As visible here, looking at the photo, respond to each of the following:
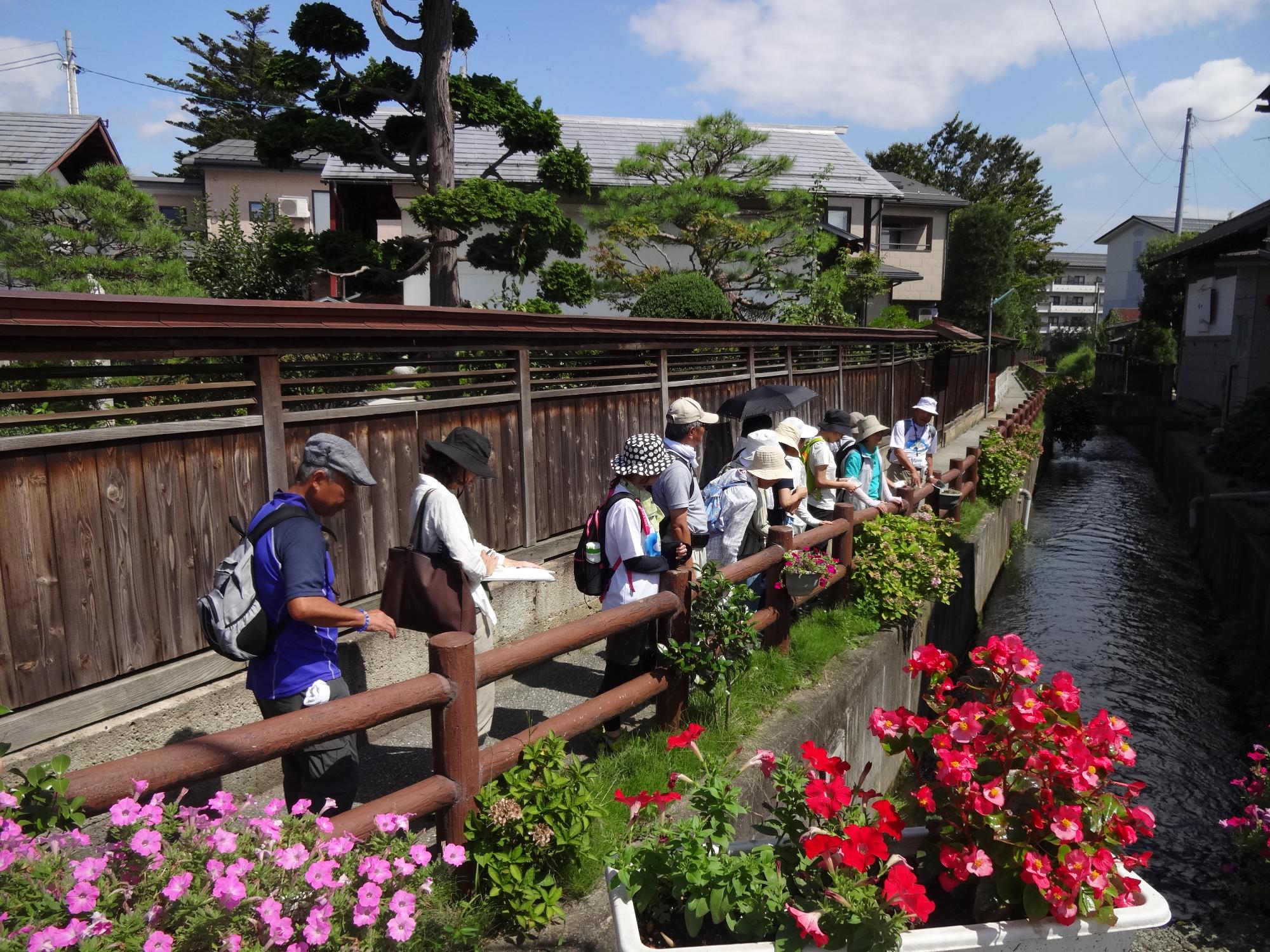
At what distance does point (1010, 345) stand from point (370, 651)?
43438 millimetres

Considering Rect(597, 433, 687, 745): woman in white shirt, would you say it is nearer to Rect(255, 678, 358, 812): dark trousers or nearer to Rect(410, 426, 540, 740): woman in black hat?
Rect(410, 426, 540, 740): woman in black hat

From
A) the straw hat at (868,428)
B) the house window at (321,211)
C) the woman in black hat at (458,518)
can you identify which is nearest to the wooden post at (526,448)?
the woman in black hat at (458,518)

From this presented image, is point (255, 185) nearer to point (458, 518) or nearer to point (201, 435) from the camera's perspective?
point (201, 435)

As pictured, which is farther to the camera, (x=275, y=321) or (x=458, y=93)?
(x=458, y=93)

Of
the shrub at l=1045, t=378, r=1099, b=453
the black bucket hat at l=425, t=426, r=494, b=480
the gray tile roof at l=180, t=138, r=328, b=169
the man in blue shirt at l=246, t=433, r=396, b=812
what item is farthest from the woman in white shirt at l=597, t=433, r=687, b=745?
the gray tile roof at l=180, t=138, r=328, b=169

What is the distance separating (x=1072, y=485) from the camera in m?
23.7

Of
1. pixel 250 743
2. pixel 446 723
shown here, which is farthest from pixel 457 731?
pixel 250 743

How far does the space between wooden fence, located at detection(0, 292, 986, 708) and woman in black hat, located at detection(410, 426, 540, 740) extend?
1.05 meters

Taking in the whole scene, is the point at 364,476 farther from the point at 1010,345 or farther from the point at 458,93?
the point at 1010,345

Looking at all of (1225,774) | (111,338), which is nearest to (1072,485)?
(1225,774)

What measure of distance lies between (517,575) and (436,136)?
9004 millimetres

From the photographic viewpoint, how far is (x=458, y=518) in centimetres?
395

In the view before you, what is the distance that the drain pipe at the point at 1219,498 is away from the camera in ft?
40.9

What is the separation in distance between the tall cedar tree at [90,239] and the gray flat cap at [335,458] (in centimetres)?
985
